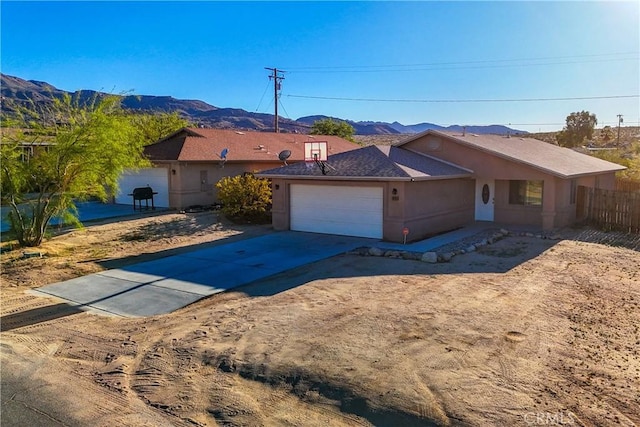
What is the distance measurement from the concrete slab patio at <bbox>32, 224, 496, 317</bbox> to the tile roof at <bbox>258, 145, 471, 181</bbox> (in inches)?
89.6

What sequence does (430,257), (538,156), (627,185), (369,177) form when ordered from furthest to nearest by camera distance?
(627,185)
(538,156)
(369,177)
(430,257)

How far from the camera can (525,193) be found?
20.6 metres

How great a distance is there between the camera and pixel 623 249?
16.0 m

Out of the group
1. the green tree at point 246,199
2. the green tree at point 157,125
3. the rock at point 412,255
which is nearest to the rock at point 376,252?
the rock at point 412,255

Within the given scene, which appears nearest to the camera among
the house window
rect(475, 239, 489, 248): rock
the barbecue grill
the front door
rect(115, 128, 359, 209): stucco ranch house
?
rect(475, 239, 489, 248): rock

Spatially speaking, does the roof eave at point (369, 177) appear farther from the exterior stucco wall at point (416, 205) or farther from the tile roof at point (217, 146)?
the tile roof at point (217, 146)

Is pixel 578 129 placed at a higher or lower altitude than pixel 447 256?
higher

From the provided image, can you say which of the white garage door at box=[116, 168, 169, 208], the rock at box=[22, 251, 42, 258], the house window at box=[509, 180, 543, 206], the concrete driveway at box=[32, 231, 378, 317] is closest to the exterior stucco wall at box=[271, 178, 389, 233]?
the concrete driveway at box=[32, 231, 378, 317]

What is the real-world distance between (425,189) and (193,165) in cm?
1378

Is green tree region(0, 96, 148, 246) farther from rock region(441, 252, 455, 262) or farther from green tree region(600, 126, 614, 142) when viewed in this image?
green tree region(600, 126, 614, 142)

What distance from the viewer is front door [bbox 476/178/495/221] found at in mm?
21406

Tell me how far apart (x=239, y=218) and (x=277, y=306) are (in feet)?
41.8

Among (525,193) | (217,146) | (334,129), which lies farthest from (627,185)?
(334,129)

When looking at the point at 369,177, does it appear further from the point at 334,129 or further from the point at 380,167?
the point at 334,129
